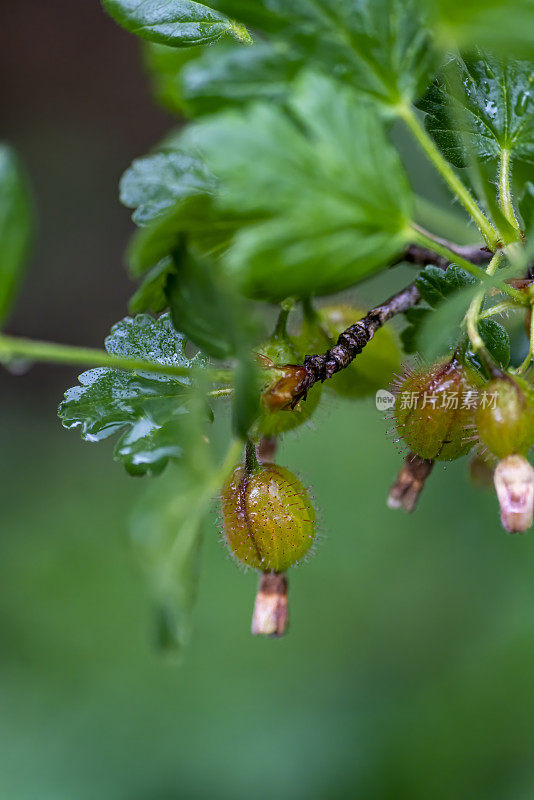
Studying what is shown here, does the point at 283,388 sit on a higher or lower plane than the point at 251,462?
higher

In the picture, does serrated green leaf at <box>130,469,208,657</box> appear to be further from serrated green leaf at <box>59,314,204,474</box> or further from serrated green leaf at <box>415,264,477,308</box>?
serrated green leaf at <box>415,264,477,308</box>

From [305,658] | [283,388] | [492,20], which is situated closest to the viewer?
[492,20]

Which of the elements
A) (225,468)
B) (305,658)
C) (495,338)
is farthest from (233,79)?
(305,658)

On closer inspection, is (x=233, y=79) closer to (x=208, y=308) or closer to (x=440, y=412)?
Answer: (x=208, y=308)

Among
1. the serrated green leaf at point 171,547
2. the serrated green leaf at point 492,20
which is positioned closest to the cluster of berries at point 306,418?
the serrated green leaf at point 171,547

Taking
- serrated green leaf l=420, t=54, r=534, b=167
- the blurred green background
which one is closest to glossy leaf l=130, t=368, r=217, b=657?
serrated green leaf l=420, t=54, r=534, b=167

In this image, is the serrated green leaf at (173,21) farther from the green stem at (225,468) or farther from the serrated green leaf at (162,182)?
the green stem at (225,468)
